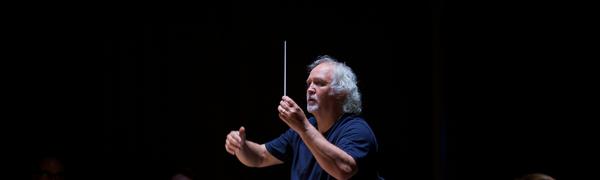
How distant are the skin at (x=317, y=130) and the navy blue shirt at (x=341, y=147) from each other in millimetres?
41

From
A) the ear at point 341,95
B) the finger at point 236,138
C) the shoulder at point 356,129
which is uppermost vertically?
the ear at point 341,95

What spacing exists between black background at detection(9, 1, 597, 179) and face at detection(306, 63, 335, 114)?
0.78 m

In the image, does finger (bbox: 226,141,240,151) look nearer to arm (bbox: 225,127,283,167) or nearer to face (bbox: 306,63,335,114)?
arm (bbox: 225,127,283,167)

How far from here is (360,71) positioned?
2969 millimetres

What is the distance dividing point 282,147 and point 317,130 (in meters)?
0.38

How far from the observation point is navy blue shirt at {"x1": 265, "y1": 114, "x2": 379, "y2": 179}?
195 centimetres

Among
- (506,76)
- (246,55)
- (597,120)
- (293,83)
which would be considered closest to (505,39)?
(506,76)

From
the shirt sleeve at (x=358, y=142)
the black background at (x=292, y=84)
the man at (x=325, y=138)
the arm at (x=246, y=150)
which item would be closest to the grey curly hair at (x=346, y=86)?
the man at (x=325, y=138)

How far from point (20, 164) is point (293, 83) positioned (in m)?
1.64

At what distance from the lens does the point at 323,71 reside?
2227mm

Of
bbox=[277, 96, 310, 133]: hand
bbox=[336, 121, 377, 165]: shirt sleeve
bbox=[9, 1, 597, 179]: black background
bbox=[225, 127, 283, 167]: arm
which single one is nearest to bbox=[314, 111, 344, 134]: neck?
bbox=[336, 121, 377, 165]: shirt sleeve

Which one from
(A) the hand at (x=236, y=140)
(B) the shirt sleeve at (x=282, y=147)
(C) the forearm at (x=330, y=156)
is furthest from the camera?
(B) the shirt sleeve at (x=282, y=147)

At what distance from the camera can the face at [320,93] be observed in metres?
2.18

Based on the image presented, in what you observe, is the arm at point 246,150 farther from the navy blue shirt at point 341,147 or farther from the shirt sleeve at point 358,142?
the shirt sleeve at point 358,142
